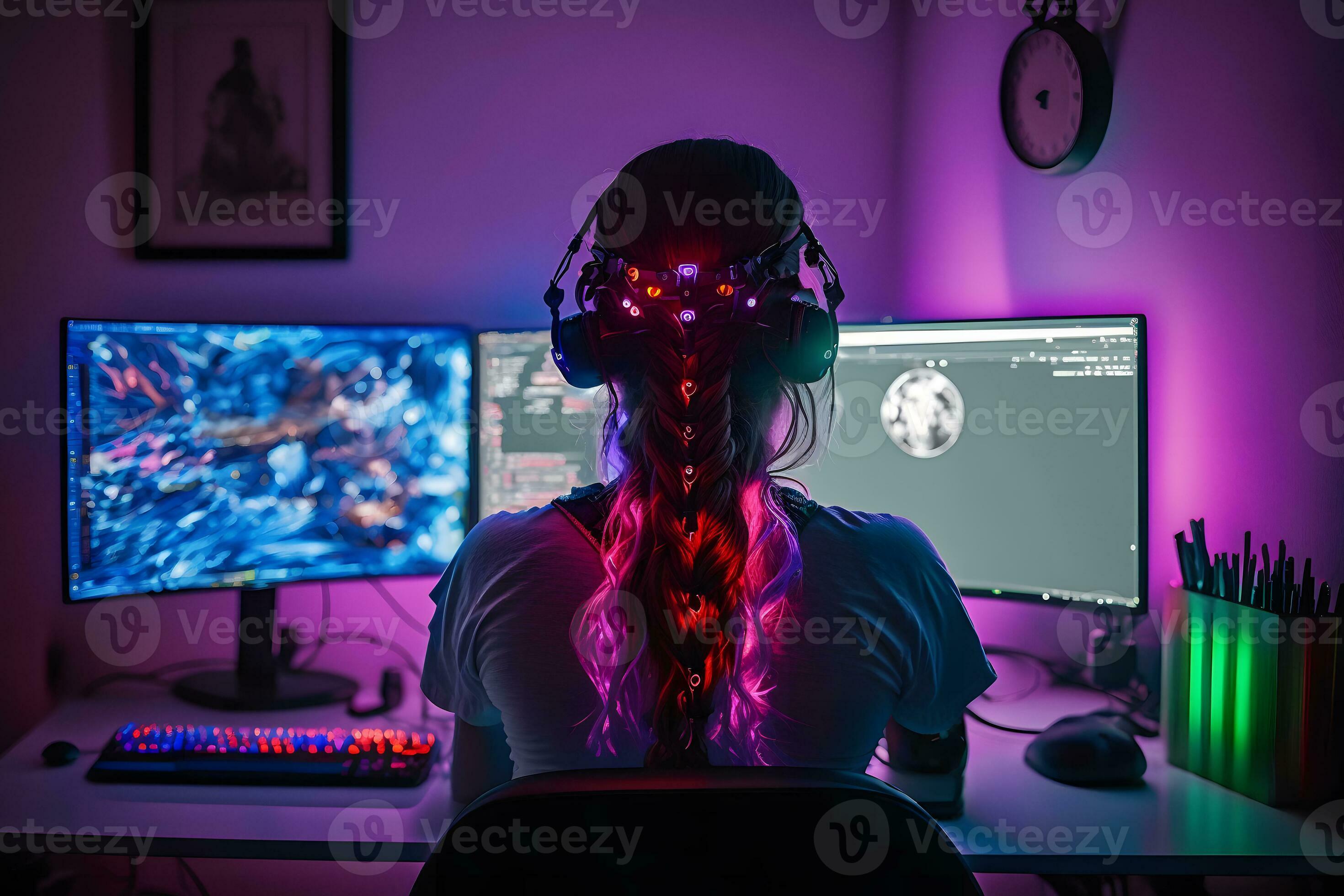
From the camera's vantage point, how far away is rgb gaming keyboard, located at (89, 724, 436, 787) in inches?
42.7

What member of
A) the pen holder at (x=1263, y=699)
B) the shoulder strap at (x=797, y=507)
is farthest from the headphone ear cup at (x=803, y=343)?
the pen holder at (x=1263, y=699)

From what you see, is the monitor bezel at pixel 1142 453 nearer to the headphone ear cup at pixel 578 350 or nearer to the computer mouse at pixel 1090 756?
the computer mouse at pixel 1090 756

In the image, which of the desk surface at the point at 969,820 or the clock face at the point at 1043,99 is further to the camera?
the clock face at the point at 1043,99

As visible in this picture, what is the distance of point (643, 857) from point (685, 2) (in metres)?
1.62

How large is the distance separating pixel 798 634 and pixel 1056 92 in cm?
104

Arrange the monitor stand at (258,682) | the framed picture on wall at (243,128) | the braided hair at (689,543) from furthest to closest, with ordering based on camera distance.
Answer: the framed picture on wall at (243,128) → the monitor stand at (258,682) → the braided hair at (689,543)

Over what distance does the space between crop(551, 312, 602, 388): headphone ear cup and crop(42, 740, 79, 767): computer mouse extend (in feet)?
2.89

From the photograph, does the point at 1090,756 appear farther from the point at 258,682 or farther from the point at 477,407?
the point at 258,682

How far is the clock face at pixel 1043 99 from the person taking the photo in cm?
131

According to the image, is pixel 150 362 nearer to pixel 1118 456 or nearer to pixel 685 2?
pixel 685 2

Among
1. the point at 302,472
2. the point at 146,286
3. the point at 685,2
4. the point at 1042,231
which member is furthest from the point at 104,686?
the point at 1042,231

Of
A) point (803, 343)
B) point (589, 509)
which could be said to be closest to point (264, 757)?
point (589, 509)

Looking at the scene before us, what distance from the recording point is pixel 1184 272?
48.1 inches

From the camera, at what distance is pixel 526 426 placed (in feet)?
4.85
